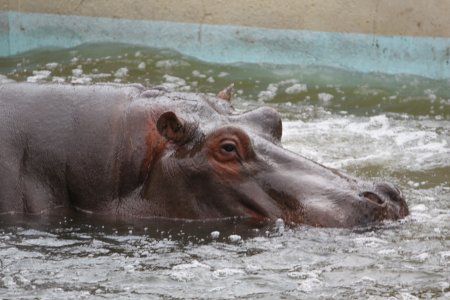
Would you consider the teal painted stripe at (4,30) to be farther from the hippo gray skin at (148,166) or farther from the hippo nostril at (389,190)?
the hippo nostril at (389,190)

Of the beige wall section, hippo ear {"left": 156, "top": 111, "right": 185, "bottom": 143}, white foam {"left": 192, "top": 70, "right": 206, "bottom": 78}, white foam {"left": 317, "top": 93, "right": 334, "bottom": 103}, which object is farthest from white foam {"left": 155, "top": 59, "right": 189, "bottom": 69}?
hippo ear {"left": 156, "top": 111, "right": 185, "bottom": 143}

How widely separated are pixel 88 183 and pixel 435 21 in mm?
6705

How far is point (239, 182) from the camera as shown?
660 centimetres

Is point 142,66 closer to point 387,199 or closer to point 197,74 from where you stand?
point 197,74

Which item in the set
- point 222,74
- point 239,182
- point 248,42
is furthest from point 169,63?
point 239,182

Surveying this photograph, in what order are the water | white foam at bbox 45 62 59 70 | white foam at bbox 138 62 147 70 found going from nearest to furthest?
the water, white foam at bbox 138 62 147 70, white foam at bbox 45 62 59 70

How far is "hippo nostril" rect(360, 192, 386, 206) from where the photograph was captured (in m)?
6.46

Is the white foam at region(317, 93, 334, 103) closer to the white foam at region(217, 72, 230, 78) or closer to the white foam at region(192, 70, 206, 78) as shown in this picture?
the white foam at region(217, 72, 230, 78)

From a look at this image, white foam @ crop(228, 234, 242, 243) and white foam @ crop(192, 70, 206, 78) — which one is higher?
white foam @ crop(192, 70, 206, 78)

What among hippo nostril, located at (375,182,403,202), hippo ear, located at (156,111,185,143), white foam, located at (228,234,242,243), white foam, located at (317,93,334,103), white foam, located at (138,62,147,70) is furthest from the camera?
white foam, located at (138,62,147,70)

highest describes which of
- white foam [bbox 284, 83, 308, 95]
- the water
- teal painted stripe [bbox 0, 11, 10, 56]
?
teal painted stripe [bbox 0, 11, 10, 56]

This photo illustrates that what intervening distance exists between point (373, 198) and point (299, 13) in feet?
22.3

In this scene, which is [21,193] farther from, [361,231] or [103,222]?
[361,231]

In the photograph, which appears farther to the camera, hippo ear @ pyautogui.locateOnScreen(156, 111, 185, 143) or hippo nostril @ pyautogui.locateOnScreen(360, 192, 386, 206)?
hippo ear @ pyautogui.locateOnScreen(156, 111, 185, 143)
